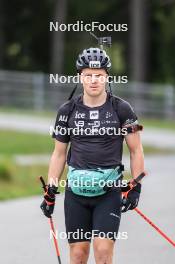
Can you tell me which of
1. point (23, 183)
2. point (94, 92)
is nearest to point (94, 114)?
point (94, 92)

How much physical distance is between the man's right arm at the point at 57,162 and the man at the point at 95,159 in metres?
0.13

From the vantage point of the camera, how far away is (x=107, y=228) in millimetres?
6145

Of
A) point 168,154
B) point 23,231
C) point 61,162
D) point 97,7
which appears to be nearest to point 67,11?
point 97,7

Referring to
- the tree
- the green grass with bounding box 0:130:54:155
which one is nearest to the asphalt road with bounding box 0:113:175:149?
the green grass with bounding box 0:130:54:155

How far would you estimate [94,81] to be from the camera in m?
6.11

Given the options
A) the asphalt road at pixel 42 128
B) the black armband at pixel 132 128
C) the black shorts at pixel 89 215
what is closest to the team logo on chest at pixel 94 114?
the black armband at pixel 132 128

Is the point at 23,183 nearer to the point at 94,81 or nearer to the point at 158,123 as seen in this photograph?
the point at 94,81

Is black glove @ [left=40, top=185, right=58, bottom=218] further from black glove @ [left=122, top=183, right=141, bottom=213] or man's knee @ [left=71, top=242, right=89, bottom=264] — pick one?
black glove @ [left=122, top=183, right=141, bottom=213]

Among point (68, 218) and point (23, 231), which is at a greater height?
point (68, 218)

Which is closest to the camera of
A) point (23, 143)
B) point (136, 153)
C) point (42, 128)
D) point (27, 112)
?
point (136, 153)

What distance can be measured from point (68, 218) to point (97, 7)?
1318 inches

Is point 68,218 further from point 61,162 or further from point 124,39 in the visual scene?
point 124,39

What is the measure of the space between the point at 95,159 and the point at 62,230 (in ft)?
13.1

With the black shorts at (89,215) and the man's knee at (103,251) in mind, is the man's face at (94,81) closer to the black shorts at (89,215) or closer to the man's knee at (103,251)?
the black shorts at (89,215)
